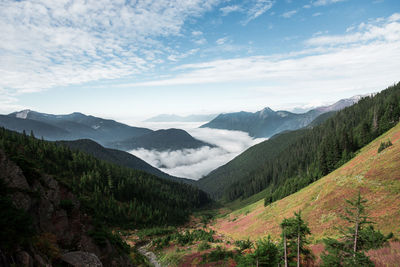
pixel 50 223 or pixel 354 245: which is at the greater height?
pixel 50 223

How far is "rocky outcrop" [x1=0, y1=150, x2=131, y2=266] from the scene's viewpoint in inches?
436

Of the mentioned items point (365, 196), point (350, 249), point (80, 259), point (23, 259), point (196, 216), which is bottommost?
point (196, 216)

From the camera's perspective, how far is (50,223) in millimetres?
14438

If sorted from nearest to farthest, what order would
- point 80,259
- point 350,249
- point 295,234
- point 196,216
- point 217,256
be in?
1. point 80,259
2. point 350,249
3. point 295,234
4. point 217,256
5. point 196,216

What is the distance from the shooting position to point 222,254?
33.3m

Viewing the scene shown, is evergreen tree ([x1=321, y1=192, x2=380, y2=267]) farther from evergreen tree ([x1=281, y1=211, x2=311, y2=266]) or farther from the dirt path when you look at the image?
the dirt path

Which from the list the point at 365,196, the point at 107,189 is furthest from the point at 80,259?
the point at 107,189

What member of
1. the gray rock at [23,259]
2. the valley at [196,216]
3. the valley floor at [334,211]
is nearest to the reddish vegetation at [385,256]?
the valley at [196,216]

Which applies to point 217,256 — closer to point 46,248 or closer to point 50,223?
point 50,223

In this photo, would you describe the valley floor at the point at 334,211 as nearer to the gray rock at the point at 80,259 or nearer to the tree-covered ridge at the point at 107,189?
the gray rock at the point at 80,259

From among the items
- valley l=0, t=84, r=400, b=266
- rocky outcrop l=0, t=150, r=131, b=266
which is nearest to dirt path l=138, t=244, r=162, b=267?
valley l=0, t=84, r=400, b=266

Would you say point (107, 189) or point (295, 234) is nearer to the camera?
point (295, 234)

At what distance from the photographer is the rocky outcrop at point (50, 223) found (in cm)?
1107

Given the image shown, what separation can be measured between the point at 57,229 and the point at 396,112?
396 feet
